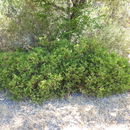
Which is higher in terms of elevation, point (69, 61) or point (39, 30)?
point (39, 30)

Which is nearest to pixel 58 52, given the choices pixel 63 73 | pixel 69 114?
pixel 63 73

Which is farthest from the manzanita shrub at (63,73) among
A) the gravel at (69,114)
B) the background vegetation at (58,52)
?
the gravel at (69,114)

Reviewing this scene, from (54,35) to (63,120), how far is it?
6.06 ft

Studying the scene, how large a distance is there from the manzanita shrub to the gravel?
0.40 feet

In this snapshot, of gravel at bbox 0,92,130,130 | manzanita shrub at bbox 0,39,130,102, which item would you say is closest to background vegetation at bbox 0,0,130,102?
manzanita shrub at bbox 0,39,130,102

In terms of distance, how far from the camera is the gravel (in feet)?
8.97

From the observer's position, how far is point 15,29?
12.7 ft

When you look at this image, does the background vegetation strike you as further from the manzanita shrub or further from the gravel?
the gravel

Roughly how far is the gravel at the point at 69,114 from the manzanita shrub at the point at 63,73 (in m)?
0.12

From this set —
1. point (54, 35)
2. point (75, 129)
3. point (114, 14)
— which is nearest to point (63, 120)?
point (75, 129)

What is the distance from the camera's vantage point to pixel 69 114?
9.60 feet

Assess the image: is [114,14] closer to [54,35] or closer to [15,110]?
[54,35]

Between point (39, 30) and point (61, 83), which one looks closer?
point (61, 83)

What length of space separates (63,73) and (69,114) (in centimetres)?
68
